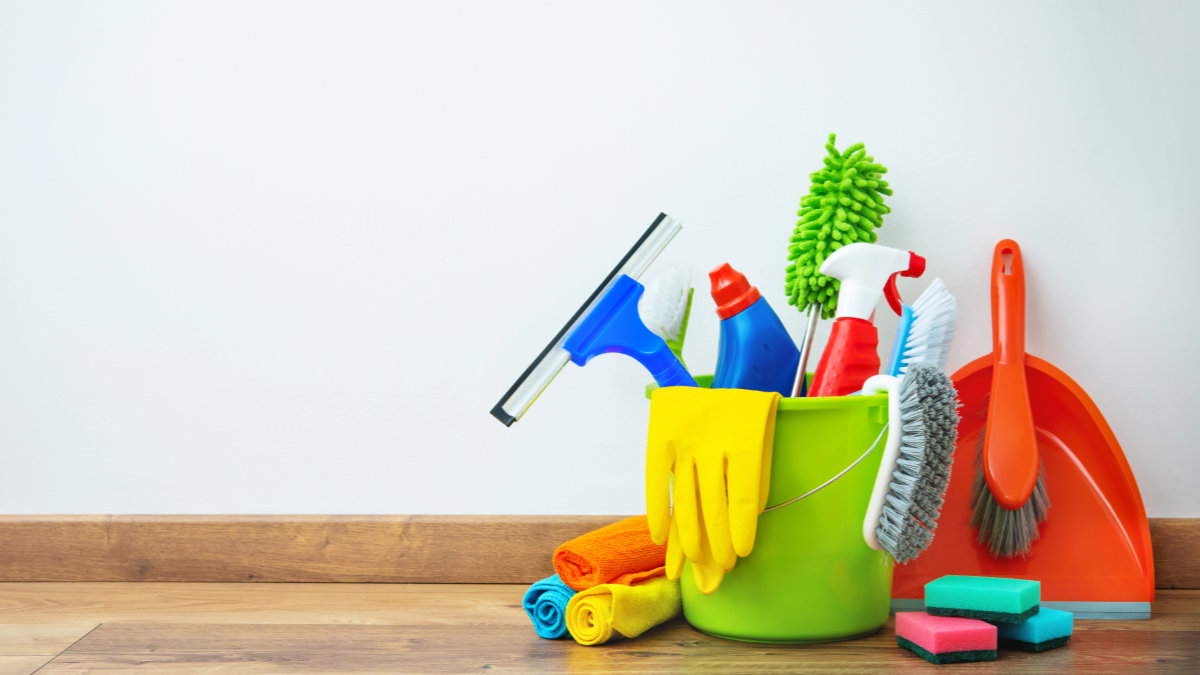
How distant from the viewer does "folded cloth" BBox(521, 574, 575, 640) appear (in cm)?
72

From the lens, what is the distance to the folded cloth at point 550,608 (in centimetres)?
72

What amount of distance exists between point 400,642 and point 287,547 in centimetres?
27

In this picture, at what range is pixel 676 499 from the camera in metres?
0.66

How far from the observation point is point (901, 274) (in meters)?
0.78

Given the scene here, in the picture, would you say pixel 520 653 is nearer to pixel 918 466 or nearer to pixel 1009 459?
pixel 918 466

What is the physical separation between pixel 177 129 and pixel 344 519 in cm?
49

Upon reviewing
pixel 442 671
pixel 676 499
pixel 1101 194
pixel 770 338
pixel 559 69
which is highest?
pixel 559 69

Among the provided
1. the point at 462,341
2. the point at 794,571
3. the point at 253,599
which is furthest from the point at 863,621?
the point at 253,599

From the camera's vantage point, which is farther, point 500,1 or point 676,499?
point 500,1

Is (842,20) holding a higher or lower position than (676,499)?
higher

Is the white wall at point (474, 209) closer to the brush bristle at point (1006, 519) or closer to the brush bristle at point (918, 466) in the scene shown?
the brush bristle at point (1006, 519)

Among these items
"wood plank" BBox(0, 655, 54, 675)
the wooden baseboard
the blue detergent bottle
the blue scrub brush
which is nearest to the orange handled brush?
the blue scrub brush

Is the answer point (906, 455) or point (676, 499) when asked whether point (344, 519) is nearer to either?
point (676, 499)

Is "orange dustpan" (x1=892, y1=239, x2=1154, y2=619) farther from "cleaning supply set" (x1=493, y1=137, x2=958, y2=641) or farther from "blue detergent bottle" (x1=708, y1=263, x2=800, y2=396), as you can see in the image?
"blue detergent bottle" (x1=708, y1=263, x2=800, y2=396)
